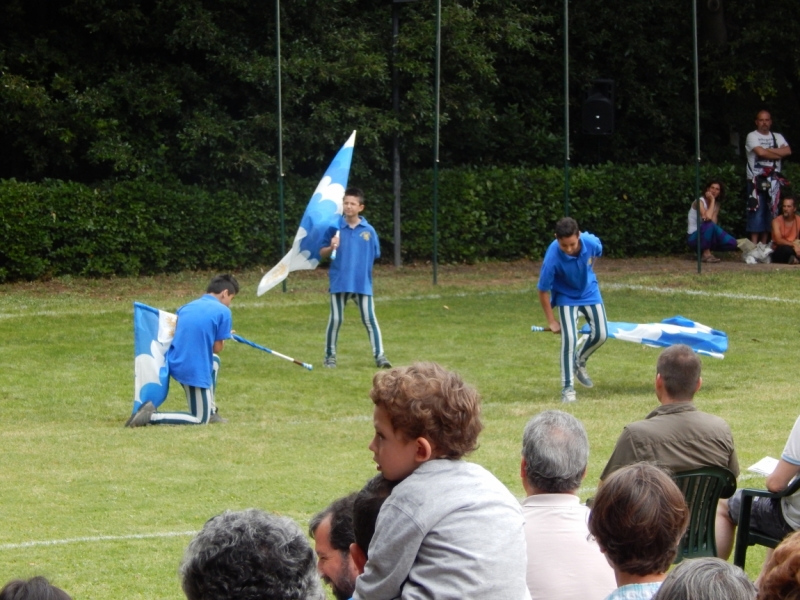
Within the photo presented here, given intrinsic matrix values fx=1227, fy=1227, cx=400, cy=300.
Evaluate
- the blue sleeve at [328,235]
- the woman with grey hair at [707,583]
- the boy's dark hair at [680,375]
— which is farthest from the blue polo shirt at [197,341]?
the woman with grey hair at [707,583]

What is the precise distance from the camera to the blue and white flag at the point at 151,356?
34.1 feet

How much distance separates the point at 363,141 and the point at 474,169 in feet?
9.84

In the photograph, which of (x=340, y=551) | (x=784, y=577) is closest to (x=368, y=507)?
(x=340, y=551)

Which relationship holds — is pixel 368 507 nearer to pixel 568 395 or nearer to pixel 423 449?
pixel 423 449

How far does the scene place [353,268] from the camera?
13.5 m

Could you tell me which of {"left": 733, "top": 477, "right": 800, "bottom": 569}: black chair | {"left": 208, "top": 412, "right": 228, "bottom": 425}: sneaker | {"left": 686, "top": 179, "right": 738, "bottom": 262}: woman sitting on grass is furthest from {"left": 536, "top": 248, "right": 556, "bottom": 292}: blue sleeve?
{"left": 686, "top": 179, "right": 738, "bottom": 262}: woman sitting on grass

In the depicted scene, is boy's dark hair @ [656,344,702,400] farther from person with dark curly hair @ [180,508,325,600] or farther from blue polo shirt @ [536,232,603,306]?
blue polo shirt @ [536,232,603,306]

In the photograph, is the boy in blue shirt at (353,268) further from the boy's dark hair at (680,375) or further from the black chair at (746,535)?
the black chair at (746,535)

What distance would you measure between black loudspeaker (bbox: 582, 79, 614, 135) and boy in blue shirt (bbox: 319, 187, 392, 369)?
35.9 feet

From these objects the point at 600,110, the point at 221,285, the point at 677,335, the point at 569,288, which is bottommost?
the point at 677,335

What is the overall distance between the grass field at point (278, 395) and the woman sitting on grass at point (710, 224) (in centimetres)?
120

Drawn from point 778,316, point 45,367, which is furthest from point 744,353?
point 45,367

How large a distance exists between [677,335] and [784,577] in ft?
31.8

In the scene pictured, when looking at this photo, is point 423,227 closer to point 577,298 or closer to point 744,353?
point 744,353
